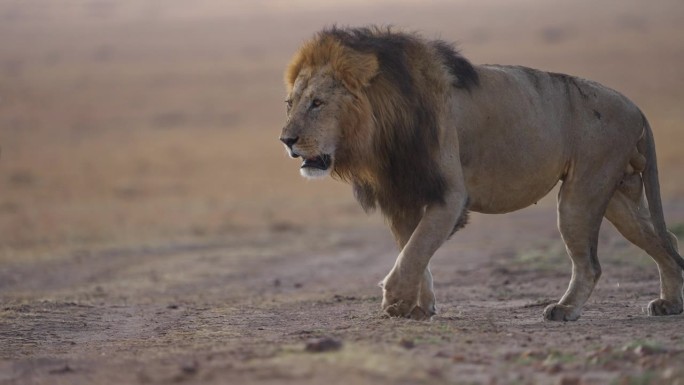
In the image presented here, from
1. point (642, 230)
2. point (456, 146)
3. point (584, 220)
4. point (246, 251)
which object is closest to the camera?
point (456, 146)

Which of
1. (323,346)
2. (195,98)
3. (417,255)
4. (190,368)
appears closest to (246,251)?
(417,255)

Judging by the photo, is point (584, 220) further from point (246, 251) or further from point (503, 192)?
point (246, 251)

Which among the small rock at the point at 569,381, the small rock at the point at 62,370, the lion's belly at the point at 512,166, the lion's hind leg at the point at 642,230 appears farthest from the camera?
the lion's hind leg at the point at 642,230

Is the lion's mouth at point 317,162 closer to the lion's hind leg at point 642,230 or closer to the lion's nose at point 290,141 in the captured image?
the lion's nose at point 290,141

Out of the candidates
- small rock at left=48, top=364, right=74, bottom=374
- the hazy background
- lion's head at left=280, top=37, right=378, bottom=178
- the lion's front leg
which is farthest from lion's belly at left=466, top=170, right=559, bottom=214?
small rock at left=48, top=364, right=74, bottom=374

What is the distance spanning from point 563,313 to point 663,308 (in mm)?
651

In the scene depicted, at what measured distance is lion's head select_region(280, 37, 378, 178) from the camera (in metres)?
6.23

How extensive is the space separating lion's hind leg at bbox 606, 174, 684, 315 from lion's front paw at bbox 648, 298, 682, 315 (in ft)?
0.08

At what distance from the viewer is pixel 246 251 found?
47.5ft

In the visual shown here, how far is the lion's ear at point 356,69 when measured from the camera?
20.6 ft

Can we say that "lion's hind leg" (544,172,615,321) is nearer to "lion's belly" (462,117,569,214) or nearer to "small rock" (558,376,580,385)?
"lion's belly" (462,117,569,214)

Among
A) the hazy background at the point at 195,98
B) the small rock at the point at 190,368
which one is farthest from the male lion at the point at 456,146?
→ the small rock at the point at 190,368

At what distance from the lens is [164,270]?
12297 mm

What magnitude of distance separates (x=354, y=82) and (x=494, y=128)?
941 millimetres
